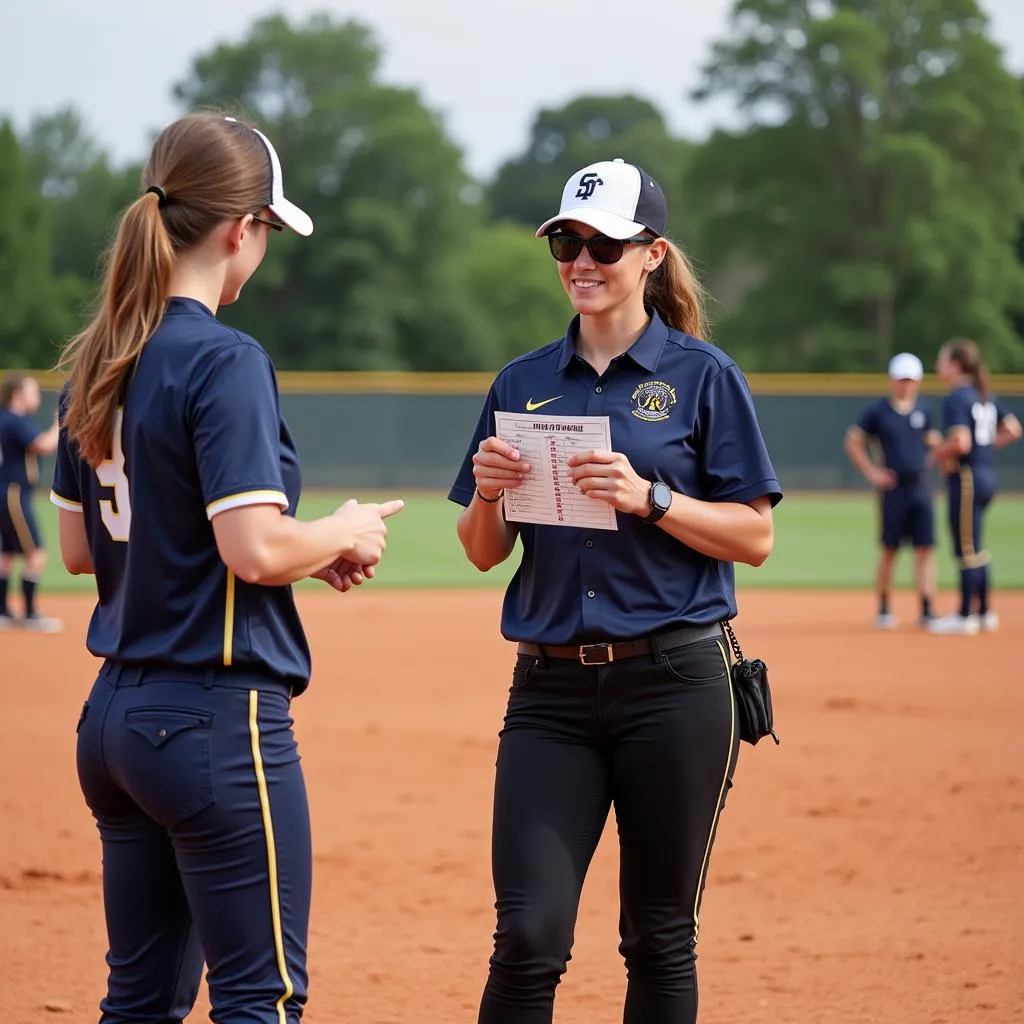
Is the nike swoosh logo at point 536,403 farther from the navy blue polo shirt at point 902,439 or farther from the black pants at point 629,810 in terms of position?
the navy blue polo shirt at point 902,439

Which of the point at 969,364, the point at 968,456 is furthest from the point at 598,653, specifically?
the point at 968,456

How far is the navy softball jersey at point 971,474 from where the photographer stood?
1281 centimetres

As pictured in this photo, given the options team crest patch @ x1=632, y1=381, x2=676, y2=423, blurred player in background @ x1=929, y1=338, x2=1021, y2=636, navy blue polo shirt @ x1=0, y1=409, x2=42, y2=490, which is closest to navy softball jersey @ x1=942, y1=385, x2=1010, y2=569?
blurred player in background @ x1=929, y1=338, x2=1021, y2=636

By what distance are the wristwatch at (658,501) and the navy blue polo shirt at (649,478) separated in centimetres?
11

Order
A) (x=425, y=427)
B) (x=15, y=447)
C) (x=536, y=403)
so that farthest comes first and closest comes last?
(x=425, y=427), (x=15, y=447), (x=536, y=403)

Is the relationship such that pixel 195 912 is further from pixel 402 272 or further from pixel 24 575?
pixel 402 272

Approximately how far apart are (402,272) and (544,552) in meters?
48.9

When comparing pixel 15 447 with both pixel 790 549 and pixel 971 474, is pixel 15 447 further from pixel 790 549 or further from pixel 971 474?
pixel 790 549

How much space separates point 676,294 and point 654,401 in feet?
1.35

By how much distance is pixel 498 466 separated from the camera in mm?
3525

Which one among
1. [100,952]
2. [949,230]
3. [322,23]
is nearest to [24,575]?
[100,952]

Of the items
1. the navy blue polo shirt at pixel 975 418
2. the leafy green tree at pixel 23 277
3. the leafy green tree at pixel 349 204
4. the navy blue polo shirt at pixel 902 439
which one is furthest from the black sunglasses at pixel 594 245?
the leafy green tree at pixel 349 204

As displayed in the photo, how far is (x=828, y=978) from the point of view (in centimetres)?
483

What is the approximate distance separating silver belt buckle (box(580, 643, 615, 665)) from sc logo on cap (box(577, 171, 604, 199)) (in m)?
1.06
